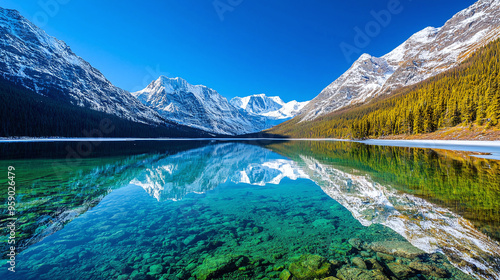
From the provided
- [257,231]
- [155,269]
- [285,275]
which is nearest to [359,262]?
[285,275]

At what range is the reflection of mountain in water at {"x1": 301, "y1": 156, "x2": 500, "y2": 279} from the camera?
6.36m

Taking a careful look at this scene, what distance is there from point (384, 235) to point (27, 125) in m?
129

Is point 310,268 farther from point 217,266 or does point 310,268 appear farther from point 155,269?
point 155,269

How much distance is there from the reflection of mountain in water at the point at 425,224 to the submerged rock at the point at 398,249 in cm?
40

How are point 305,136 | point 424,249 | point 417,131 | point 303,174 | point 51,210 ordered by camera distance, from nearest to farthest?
point 424,249, point 51,210, point 303,174, point 417,131, point 305,136

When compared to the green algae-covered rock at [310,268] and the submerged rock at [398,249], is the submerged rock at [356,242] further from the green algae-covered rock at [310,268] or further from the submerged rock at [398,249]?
the green algae-covered rock at [310,268]

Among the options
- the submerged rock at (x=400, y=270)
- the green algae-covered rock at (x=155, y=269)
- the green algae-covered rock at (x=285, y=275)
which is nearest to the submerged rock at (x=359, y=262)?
the submerged rock at (x=400, y=270)

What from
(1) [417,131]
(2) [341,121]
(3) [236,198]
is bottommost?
(3) [236,198]

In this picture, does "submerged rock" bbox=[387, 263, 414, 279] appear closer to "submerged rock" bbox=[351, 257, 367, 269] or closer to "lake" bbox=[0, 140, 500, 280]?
"lake" bbox=[0, 140, 500, 280]

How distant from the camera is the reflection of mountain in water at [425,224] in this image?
20.9 ft

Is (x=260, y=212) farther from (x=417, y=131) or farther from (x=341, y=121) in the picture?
(x=341, y=121)

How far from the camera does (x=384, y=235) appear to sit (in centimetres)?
855

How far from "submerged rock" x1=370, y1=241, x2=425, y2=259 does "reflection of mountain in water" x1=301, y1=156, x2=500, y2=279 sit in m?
0.40

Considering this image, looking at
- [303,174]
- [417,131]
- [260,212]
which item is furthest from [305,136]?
[260,212]
